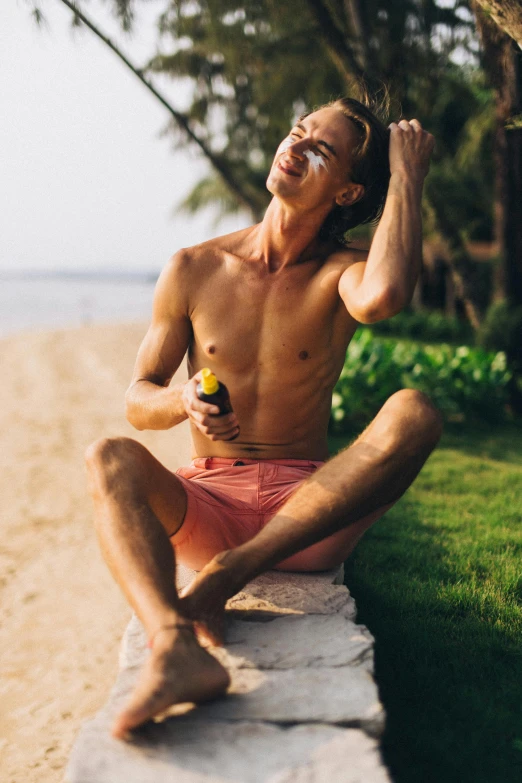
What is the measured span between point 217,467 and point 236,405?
0.81ft

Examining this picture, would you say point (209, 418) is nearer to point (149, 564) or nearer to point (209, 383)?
point (209, 383)

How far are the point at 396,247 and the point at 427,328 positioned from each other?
12.8 m

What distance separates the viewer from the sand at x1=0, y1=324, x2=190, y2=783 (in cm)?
320

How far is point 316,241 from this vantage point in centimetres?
308

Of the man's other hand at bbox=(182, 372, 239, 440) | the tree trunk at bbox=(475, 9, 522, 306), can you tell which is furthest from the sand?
the tree trunk at bbox=(475, 9, 522, 306)

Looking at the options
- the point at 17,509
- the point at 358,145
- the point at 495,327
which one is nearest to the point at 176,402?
the point at 358,145

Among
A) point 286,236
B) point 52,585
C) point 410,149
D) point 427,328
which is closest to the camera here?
point 410,149

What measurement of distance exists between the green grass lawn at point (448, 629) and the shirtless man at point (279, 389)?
19.2 inches

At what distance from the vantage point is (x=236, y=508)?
2760 millimetres

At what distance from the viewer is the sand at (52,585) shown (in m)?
3.20

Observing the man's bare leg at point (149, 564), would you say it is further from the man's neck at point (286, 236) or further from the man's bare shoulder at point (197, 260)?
the man's neck at point (286, 236)

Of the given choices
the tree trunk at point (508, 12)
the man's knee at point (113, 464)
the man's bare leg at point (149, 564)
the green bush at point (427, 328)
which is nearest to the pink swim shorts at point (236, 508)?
the man's bare leg at point (149, 564)

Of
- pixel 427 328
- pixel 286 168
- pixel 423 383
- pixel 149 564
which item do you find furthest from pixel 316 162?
pixel 427 328

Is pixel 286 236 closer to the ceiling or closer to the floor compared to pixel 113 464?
closer to the ceiling
